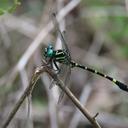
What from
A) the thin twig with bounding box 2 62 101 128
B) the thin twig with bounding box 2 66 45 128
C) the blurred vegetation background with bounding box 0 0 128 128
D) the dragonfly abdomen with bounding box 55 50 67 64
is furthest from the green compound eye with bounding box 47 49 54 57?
the blurred vegetation background with bounding box 0 0 128 128

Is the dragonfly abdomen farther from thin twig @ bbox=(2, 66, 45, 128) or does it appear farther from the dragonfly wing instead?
thin twig @ bbox=(2, 66, 45, 128)

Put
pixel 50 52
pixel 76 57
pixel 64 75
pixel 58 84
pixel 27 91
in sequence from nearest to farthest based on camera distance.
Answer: pixel 27 91 < pixel 58 84 < pixel 64 75 < pixel 50 52 < pixel 76 57

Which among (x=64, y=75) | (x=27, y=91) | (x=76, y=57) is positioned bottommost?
(x=76, y=57)

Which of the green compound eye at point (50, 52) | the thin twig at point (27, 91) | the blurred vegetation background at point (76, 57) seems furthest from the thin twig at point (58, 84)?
the blurred vegetation background at point (76, 57)

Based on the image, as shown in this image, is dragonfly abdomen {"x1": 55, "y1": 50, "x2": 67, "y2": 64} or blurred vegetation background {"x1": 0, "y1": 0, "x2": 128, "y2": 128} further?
blurred vegetation background {"x1": 0, "y1": 0, "x2": 128, "y2": 128}

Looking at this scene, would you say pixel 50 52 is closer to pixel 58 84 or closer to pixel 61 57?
pixel 61 57

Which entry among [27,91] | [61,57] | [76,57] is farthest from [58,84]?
[76,57]

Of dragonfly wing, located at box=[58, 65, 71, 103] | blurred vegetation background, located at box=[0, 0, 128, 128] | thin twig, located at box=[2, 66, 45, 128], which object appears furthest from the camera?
blurred vegetation background, located at box=[0, 0, 128, 128]

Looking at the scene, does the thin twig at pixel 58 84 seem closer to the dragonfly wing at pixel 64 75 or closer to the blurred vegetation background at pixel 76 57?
the dragonfly wing at pixel 64 75

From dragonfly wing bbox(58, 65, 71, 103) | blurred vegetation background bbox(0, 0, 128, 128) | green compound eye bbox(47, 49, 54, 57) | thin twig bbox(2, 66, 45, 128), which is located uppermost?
thin twig bbox(2, 66, 45, 128)
